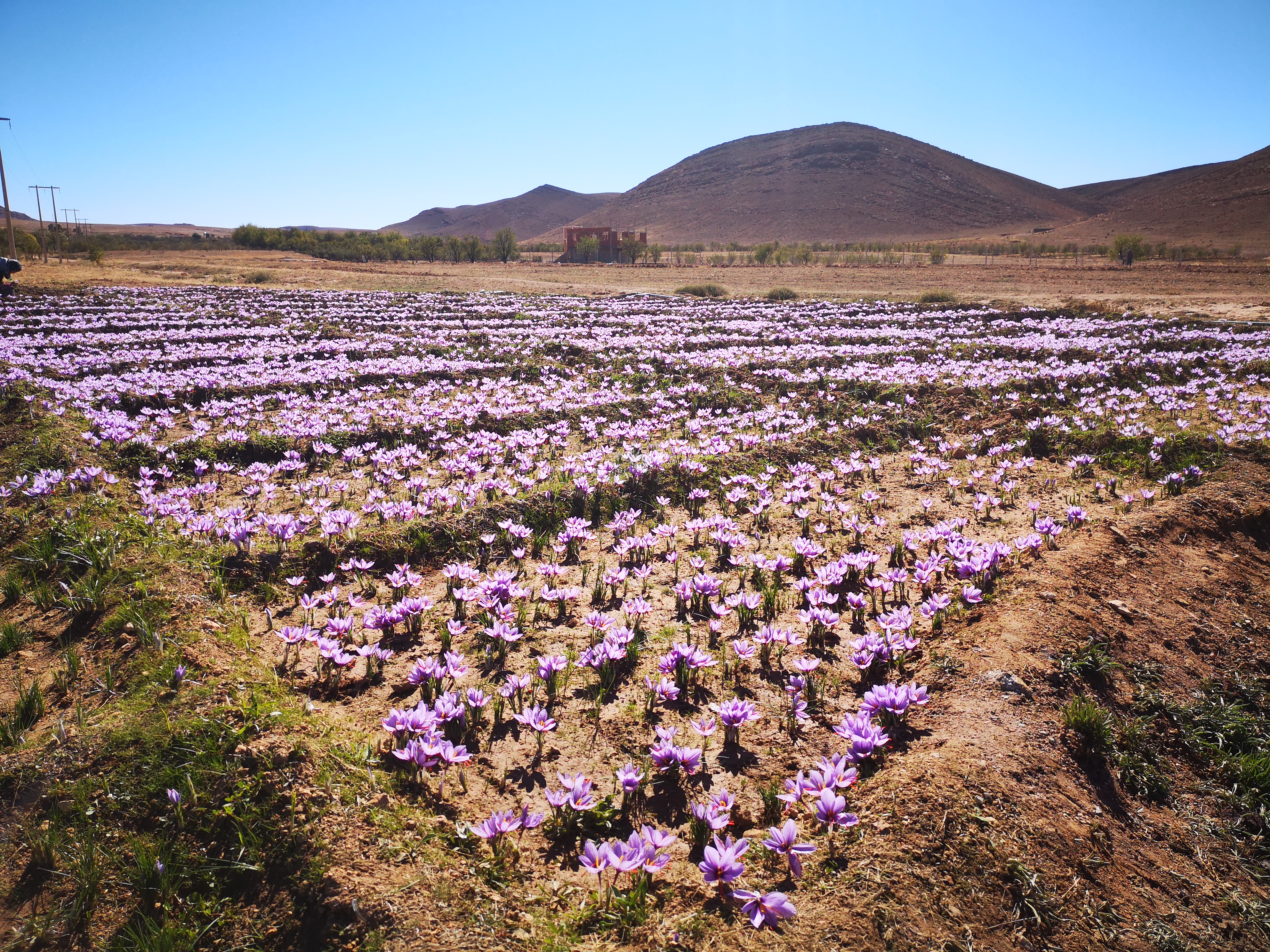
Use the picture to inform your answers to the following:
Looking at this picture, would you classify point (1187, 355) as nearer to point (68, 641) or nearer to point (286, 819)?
point (286, 819)

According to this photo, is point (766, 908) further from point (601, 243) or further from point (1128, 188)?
point (1128, 188)

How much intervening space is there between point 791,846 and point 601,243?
256ft

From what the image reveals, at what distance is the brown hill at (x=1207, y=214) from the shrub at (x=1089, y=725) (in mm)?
86083

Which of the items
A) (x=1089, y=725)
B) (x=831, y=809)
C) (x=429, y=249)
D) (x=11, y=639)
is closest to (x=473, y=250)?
(x=429, y=249)

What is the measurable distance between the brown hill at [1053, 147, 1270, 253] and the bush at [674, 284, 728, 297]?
2492 inches

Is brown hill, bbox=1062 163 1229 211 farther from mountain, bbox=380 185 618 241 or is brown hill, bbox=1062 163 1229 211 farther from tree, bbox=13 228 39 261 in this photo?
tree, bbox=13 228 39 261

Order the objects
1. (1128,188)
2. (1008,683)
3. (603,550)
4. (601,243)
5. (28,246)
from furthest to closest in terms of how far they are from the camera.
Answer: (1128,188), (601,243), (28,246), (603,550), (1008,683)

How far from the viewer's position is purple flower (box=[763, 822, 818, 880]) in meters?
2.55

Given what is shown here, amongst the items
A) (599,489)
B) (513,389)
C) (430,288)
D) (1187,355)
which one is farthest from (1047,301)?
(430,288)

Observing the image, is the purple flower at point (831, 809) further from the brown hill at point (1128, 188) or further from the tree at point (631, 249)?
the brown hill at point (1128, 188)

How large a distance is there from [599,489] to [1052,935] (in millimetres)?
5653

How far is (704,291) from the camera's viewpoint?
35031 mm

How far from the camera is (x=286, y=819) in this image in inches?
114

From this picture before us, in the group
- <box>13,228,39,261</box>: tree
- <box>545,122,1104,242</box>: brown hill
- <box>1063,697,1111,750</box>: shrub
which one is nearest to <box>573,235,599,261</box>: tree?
<box>545,122,1104,242</box>: brown hill
